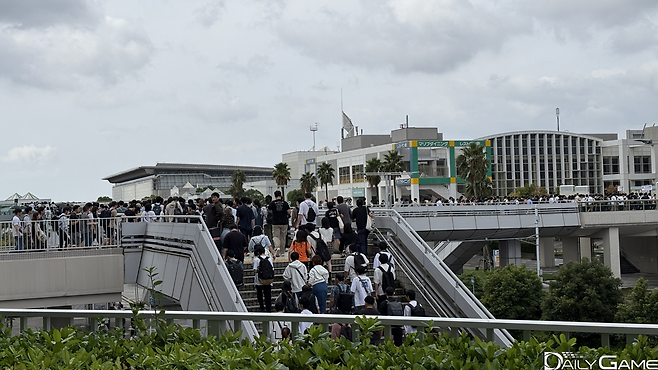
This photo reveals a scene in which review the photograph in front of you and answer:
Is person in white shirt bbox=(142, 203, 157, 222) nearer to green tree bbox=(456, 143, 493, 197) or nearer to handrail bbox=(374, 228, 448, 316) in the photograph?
handrail bbox=(374, 228, 448, 316)

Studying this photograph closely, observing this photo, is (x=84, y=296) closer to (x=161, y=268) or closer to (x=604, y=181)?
(x=161, y=268)

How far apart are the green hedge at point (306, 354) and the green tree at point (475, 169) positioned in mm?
67239

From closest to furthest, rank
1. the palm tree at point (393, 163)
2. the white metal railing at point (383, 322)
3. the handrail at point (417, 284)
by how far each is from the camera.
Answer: the white metal railing at point (383, 322), the handrail at point (417, 284), the palm tree at point (393, 163)

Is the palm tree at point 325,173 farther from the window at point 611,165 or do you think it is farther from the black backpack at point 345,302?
the black backpack at point 345,302

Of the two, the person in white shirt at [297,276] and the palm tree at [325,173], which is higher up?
the palm tree at [325,173]

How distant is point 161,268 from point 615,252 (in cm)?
3976

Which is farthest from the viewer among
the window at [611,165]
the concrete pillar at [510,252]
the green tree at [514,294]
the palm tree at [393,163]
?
the window at [611,165]

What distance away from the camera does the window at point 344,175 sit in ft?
317

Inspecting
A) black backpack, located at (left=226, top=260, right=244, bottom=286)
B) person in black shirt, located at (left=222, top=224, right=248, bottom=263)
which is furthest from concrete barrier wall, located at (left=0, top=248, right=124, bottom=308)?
black backpack, located at (left=226, top=260, right=244, bottom=286)

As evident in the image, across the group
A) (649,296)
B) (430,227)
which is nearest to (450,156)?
(430,227)

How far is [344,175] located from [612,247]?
5139 centimetres

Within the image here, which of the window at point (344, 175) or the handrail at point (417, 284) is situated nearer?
→ the handrail at point (417, 284)

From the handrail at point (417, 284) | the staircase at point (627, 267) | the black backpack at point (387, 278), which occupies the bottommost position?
the staircase at point (627, 267)

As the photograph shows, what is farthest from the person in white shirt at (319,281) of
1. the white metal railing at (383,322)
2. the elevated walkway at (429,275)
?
the white metal railing at (383,322)
